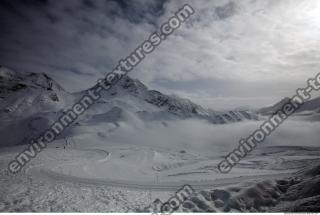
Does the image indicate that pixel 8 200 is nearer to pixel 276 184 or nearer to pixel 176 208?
pixel 176 208

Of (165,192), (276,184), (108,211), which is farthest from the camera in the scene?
(165,192)

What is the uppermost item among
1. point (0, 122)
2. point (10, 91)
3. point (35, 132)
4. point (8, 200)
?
point (10, 91)

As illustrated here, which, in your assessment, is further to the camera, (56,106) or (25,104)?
(56,106)

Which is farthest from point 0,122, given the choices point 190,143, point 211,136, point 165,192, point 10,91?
point 165,192

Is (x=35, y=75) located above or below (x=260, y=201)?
above

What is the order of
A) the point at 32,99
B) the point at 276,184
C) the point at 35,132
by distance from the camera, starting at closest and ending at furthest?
the point at 276,184
the point at 35,132
the point at 32,99

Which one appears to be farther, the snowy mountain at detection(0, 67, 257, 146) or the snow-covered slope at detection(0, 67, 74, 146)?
the snowy mountain at detection(0, 67, 257, 146)

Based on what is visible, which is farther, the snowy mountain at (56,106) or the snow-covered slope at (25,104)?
the snowy mountain at (56,106)

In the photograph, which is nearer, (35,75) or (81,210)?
(81,210)
